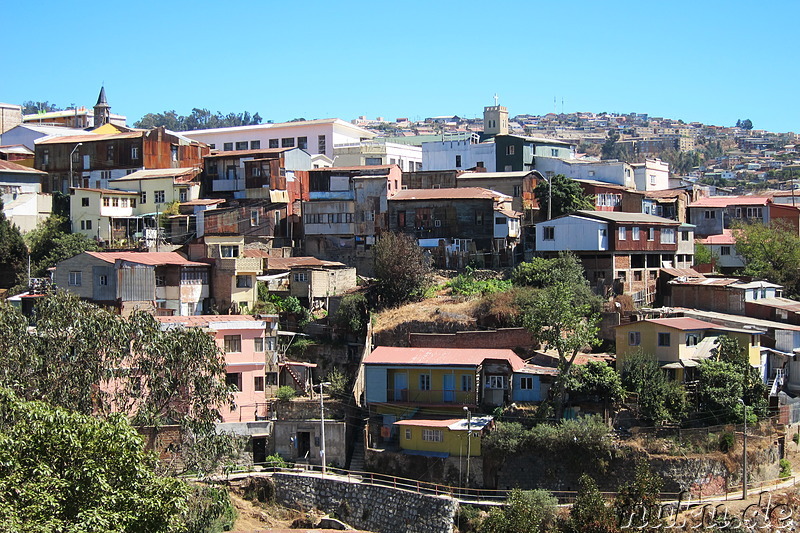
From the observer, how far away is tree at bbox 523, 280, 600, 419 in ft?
116

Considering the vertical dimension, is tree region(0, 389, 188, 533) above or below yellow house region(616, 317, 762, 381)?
below

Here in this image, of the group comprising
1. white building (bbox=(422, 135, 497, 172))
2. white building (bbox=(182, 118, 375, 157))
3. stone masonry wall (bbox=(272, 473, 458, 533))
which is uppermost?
white building (bbox=(182, 118, 375, 157))

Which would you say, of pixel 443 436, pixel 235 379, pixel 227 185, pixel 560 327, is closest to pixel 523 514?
pixel 443 436

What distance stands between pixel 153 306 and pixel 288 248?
9987 mm

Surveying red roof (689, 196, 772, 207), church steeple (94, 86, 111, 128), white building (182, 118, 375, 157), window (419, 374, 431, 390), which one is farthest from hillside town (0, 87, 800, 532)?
church steeple (94, 86, 111, 128)

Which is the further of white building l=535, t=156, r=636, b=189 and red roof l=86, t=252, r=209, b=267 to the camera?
white building l=535, t=156, r=636, b=189

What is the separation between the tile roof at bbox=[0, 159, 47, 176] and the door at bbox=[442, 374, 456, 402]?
33.1m

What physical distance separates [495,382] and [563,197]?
16996 millimetres

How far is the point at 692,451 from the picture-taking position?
33.6 metres

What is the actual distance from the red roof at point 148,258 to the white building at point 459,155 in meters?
21.8

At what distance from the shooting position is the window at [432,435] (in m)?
35.7

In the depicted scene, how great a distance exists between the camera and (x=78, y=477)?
22.8 metres

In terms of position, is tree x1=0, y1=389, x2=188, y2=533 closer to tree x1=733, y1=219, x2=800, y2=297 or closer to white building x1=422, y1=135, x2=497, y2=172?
tree x1=733, y1=219, x2=800, y2=297

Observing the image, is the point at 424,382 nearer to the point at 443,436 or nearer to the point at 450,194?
the point at 443,436
